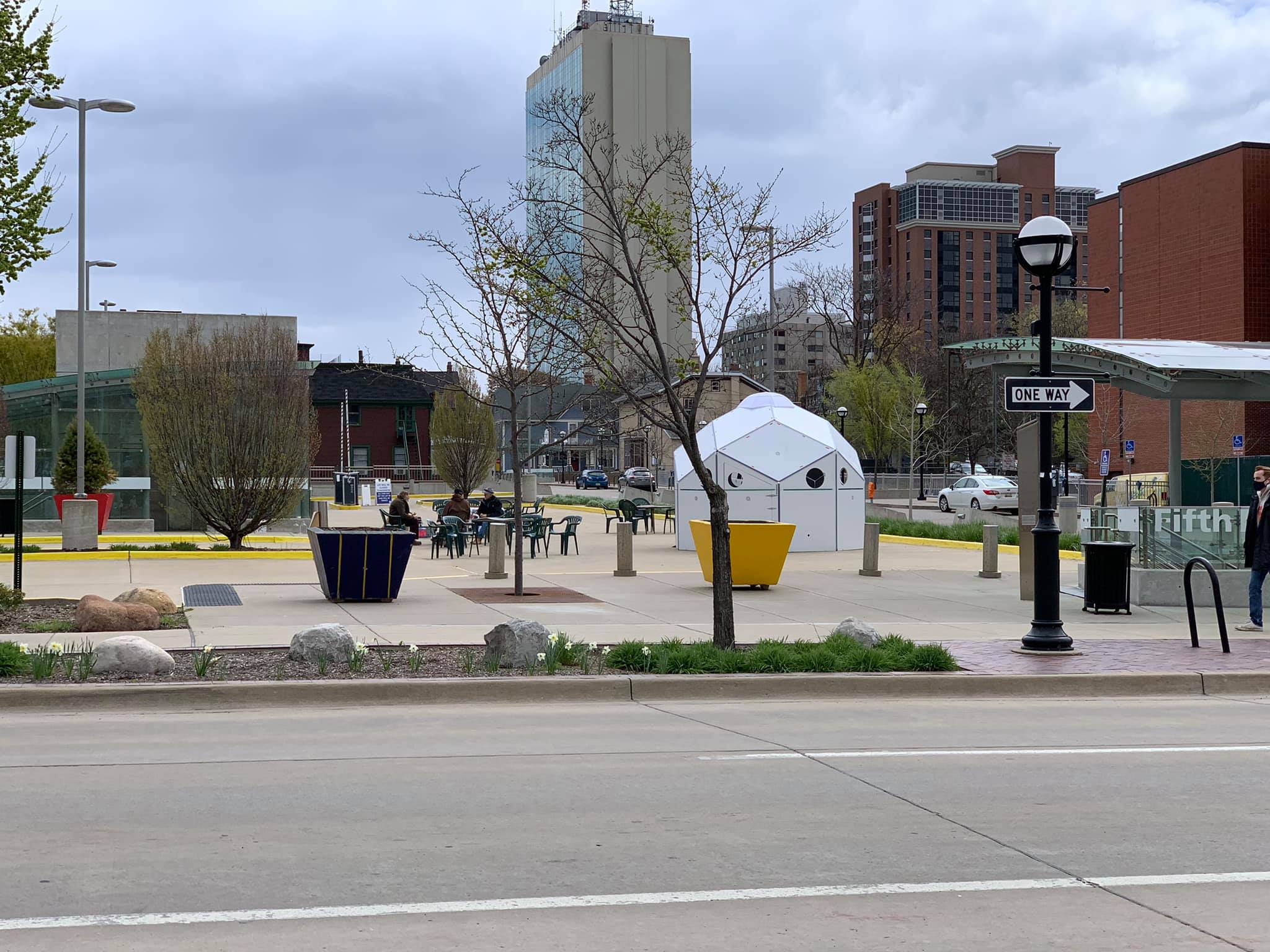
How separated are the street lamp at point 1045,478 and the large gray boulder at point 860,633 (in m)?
1.61

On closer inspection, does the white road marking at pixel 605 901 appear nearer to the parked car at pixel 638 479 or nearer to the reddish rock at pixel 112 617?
the reddish rock at pixel 112 617

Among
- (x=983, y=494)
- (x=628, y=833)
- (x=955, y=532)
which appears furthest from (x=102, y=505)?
(x=983, y=494)

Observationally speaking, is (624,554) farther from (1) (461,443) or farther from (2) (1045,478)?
(1) (461,443)

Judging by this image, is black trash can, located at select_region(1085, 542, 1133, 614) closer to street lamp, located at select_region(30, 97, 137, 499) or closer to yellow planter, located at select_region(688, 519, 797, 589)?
yellow planter, located at select_region(688, 519, 797, 589)

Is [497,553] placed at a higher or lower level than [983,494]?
lower

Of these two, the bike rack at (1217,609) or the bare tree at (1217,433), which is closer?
the bike rack at (1217,609)

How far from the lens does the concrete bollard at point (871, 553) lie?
23.7m

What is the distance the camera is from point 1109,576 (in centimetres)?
1758

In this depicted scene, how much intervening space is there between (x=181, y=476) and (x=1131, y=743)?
2312 cm

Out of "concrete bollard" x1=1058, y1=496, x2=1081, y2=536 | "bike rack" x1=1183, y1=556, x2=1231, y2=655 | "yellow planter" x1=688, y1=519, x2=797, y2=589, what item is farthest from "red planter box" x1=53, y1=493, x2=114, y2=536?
"bike rack" x1=1183, y1=556, x2=1231, y2=655

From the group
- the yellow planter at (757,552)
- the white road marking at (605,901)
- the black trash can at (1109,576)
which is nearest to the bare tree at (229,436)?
the yellow planter at (757,552)

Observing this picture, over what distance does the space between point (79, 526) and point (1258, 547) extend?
20.4m

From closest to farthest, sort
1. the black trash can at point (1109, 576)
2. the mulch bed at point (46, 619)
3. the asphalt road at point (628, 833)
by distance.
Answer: the asphalt road at point (628, 833), the mulch bed at point (46, 619), the black trash can at point (1109, 576)

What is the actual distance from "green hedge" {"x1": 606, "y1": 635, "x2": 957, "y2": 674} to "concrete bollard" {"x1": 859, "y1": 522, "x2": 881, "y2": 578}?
11.0 meters
